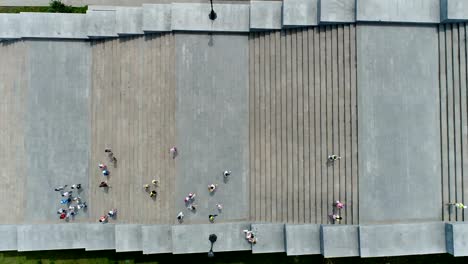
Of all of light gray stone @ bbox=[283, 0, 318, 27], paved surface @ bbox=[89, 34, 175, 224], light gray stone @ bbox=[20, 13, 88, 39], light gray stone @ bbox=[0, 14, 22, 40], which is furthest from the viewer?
light gray stone @ bbox=[0, 14, 22, 40]

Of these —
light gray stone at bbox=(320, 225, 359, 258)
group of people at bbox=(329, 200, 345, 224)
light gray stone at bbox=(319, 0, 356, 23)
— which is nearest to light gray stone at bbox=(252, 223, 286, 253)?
light gray stone at bbox=(320, 225, 359, 258)

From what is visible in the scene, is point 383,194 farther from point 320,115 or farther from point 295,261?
point 295,261

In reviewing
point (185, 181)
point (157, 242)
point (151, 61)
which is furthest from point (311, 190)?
point (151, 61)

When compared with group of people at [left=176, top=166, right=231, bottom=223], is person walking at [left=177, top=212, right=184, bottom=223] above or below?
below

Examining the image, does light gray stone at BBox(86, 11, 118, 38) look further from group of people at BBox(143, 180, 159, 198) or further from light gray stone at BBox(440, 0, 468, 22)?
light gray stone at BBox(440, 0, 468, 22)

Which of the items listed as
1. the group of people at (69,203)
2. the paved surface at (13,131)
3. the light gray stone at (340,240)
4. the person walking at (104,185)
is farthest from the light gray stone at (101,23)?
the light gray stone at (340,240)
